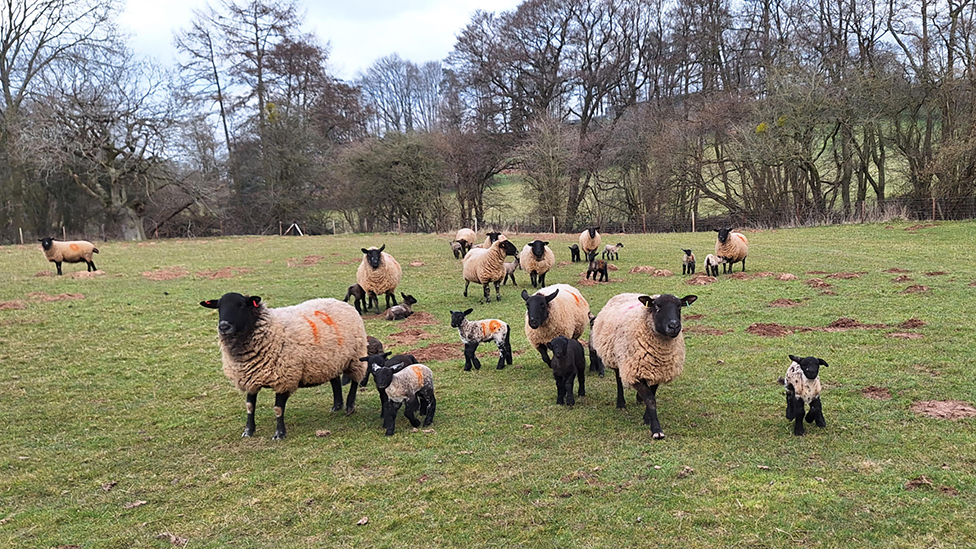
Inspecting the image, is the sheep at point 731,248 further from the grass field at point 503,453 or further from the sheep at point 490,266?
the sheep at point 490,266

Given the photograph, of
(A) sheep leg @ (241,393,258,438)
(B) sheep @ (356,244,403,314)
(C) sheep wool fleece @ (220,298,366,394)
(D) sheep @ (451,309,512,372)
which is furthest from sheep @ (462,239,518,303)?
(A) sheep leg @ (241,393,258,438)

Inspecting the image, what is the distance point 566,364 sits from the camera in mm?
6855

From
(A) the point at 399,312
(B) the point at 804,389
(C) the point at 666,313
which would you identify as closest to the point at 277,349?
(C) the point at 666,313

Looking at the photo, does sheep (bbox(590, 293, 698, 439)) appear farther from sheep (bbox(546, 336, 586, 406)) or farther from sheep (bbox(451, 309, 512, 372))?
sheep (bbox(451, 309, 512, 372))

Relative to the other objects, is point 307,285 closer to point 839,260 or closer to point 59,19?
point 839,260

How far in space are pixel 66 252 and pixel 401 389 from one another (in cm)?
1782

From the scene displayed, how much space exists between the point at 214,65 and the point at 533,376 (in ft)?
133

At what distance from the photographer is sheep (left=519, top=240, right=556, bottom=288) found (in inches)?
636

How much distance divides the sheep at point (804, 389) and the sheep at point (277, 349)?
15.9ft

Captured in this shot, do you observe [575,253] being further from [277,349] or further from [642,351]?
[277,349]

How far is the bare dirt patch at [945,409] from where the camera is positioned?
5832mm

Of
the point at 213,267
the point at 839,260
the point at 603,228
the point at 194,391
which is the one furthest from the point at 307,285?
the point at 603,228

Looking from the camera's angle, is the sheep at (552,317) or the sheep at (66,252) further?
the sheep at (66,252)

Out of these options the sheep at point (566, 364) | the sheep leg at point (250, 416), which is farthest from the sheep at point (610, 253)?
the sheep leg at point (250, 416)
